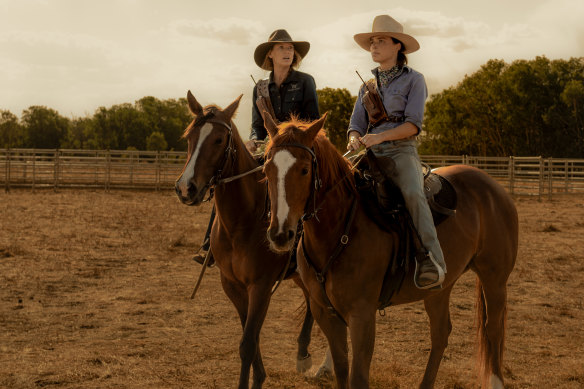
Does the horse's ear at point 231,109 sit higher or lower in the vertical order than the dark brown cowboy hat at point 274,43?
lower

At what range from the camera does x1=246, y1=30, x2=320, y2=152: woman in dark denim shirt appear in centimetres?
514

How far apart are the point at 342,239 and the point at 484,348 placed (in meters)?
2.04

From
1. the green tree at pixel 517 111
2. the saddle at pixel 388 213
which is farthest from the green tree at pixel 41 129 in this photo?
the saddle at pixel 388 213

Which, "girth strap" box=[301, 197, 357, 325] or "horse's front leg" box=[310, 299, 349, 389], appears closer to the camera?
"girth strap" box=[301, 197, 357, 325]

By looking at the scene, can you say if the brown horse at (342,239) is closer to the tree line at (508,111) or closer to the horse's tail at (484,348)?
the horse's tail at (484,348)

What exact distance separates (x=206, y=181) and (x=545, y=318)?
16.0ft

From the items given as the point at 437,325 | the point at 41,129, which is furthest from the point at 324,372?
the point at 41,129

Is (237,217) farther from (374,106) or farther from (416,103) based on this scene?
(416,103)

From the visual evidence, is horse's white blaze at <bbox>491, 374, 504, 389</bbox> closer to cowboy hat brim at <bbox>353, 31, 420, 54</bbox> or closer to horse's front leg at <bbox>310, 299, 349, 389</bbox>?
horse's front leg at <bbox>310, 299, 349, 389</bbox>

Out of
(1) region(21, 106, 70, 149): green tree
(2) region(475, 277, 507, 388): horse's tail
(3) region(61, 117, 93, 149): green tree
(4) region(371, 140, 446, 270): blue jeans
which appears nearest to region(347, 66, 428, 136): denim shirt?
(4) region(371, 140, 446, 270): blue jeans

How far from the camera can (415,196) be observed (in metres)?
3.63

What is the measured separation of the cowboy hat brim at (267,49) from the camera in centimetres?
517

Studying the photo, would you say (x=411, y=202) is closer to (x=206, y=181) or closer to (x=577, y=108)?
(x=206, y=181)

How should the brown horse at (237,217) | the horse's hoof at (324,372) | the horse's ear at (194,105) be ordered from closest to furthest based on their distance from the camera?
the brown horse at (237,217) → the horse's ear at (194,105) → the horse's hoof at (324,372)
